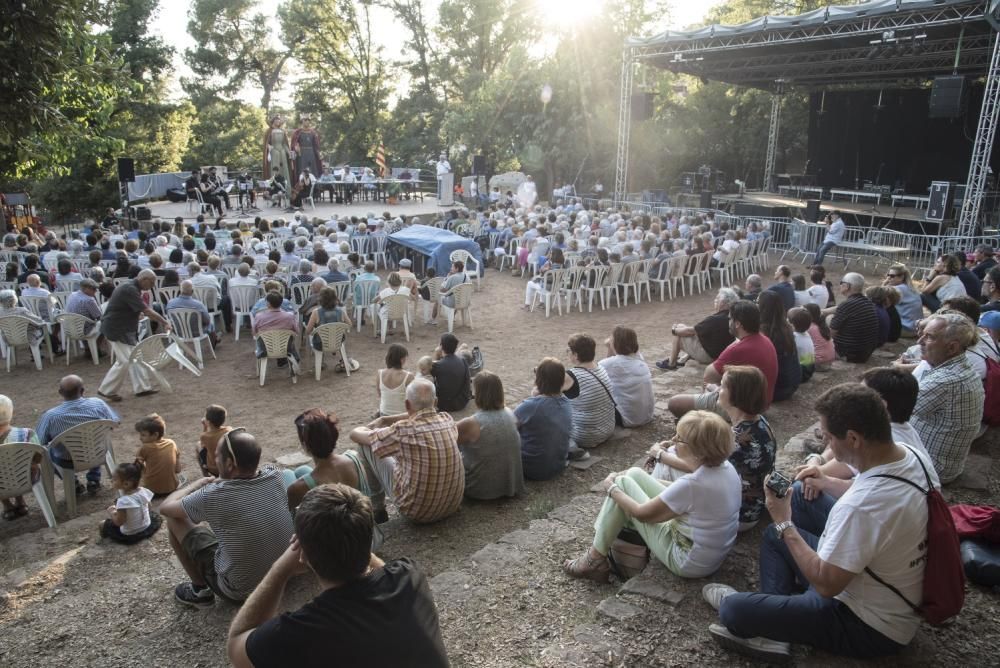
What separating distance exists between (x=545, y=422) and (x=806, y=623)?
2.25 metres

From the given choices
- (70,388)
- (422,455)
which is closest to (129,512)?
(70,388)

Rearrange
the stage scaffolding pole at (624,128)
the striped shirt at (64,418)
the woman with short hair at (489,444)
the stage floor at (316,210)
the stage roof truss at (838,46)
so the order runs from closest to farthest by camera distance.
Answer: the woman with short hair at (489,444)
the striped shirt at (64,418)
the stage roof truss at (838,46)
the stage scaffolding pole at (624,128)
the stage floor at (316,210)

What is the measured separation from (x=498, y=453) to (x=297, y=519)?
7.89 feet

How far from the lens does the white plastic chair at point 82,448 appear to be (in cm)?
469

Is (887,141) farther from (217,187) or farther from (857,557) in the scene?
(857,557)

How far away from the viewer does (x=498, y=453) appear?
4152mm

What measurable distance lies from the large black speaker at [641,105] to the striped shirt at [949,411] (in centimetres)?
1586

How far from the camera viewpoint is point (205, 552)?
3.28 m

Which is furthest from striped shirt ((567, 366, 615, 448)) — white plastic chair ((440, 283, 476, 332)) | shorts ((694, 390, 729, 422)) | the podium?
the podium

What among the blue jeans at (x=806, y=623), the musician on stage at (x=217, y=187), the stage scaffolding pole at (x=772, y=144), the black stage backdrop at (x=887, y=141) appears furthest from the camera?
the stage scaffolding pole at (x=772, y=144)

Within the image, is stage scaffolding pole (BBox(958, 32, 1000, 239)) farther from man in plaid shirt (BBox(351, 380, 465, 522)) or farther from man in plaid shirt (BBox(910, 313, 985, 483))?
man in plaid shirt (BBox(351, 380, 465, 522))

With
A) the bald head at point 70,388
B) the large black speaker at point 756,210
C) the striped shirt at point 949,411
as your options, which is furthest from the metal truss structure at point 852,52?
the bald head at point 70,388

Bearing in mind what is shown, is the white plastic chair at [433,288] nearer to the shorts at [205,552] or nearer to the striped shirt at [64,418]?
the striped shirt at [64,418]

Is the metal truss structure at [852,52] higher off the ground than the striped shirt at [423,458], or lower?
higher
